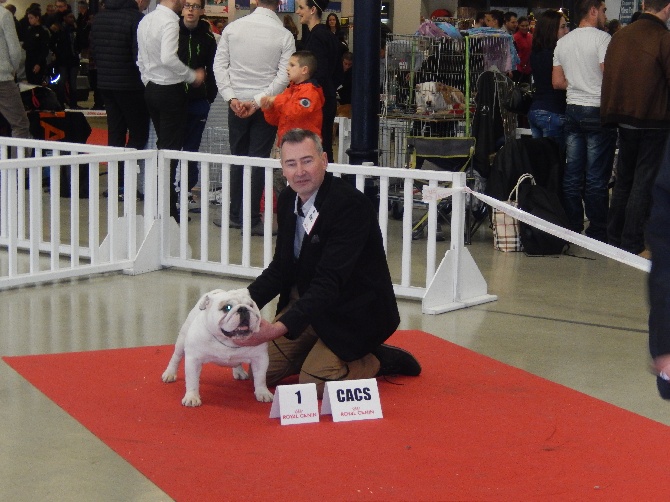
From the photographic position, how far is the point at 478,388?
4.54m

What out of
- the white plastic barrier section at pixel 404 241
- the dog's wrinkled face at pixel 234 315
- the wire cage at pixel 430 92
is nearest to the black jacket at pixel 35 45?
the wire cage at pixel 430 92

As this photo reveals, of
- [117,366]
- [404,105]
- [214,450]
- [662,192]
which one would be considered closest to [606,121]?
[404,105]

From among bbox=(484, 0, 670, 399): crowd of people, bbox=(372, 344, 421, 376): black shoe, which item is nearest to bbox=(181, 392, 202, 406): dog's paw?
bbox=(372, 344, 421, 376): black shoe

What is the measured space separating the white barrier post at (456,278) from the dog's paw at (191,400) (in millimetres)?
1933

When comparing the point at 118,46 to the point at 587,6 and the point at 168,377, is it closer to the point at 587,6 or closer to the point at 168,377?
the point at 587,6

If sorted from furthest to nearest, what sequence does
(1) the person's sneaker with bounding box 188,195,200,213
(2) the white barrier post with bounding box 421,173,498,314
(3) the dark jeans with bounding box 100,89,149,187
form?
(1) the person's sneaker with bounding box 188,195,200,213 → (3) the dark jeans with bounding box 100,89,149,187 → (2) the white barrier post with bounding box 421,173,498,314

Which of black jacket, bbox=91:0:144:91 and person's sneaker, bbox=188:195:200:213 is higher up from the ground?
black jacket, bbox=91:0:144:91

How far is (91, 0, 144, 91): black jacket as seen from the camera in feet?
28.5

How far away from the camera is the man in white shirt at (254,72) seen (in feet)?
25.5

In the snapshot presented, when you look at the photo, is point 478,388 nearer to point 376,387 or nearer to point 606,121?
point 376,387

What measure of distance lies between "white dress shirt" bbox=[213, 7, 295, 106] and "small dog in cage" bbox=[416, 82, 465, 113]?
3.60 ft

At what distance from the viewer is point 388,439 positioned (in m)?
Answer: 3.88

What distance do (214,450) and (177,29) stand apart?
4.92 metres

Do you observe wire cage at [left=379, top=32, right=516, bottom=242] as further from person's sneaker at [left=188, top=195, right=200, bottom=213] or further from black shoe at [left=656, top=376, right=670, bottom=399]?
black shoe at [left=656, top=376, right=670, bottom=399]
